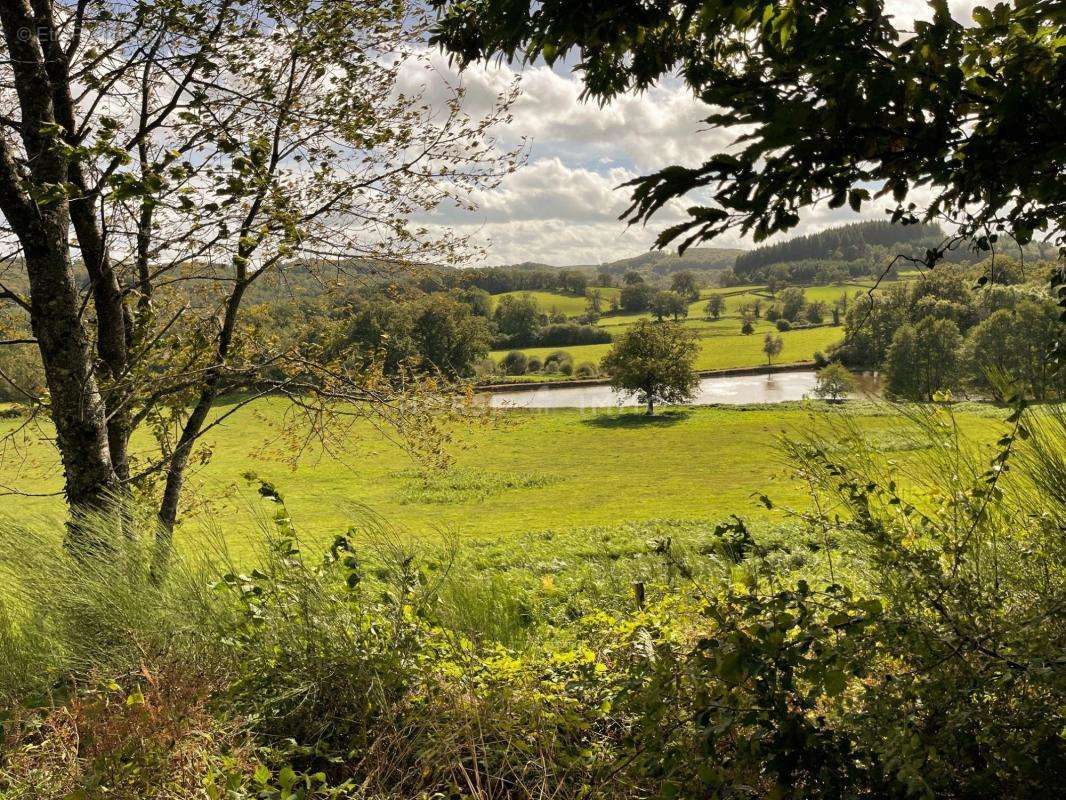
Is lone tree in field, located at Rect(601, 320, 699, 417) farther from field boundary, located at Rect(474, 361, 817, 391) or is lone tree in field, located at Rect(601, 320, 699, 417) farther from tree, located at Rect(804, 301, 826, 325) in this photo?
tree, located at Rect(804, 301, 826, 325)

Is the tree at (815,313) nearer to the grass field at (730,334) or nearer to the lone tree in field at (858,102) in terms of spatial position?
the grass field at (730,334)

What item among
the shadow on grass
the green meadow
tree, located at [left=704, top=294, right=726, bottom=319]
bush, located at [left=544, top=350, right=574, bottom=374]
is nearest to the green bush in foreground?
the shadow on grass

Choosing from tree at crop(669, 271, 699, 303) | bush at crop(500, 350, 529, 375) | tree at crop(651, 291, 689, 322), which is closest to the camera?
bush at crop(500, 350, 529, 375)

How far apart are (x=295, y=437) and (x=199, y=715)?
5.93m

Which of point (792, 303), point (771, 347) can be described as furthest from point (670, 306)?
point (771, 347)

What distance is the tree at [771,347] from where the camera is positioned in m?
93.7

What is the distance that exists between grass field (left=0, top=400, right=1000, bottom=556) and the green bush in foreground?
4.17 meters

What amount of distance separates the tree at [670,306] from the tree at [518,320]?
35.4 meters

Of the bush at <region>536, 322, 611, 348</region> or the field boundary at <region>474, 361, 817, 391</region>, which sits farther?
the bush at <region>536, 322, 611, 348</region>

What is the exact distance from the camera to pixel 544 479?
34.9 metres

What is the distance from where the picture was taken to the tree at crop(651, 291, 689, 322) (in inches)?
5349

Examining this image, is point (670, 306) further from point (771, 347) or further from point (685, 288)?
point (771, 347)

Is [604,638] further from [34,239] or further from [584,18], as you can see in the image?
[34,239]

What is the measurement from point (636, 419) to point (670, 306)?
87505 millimetres
